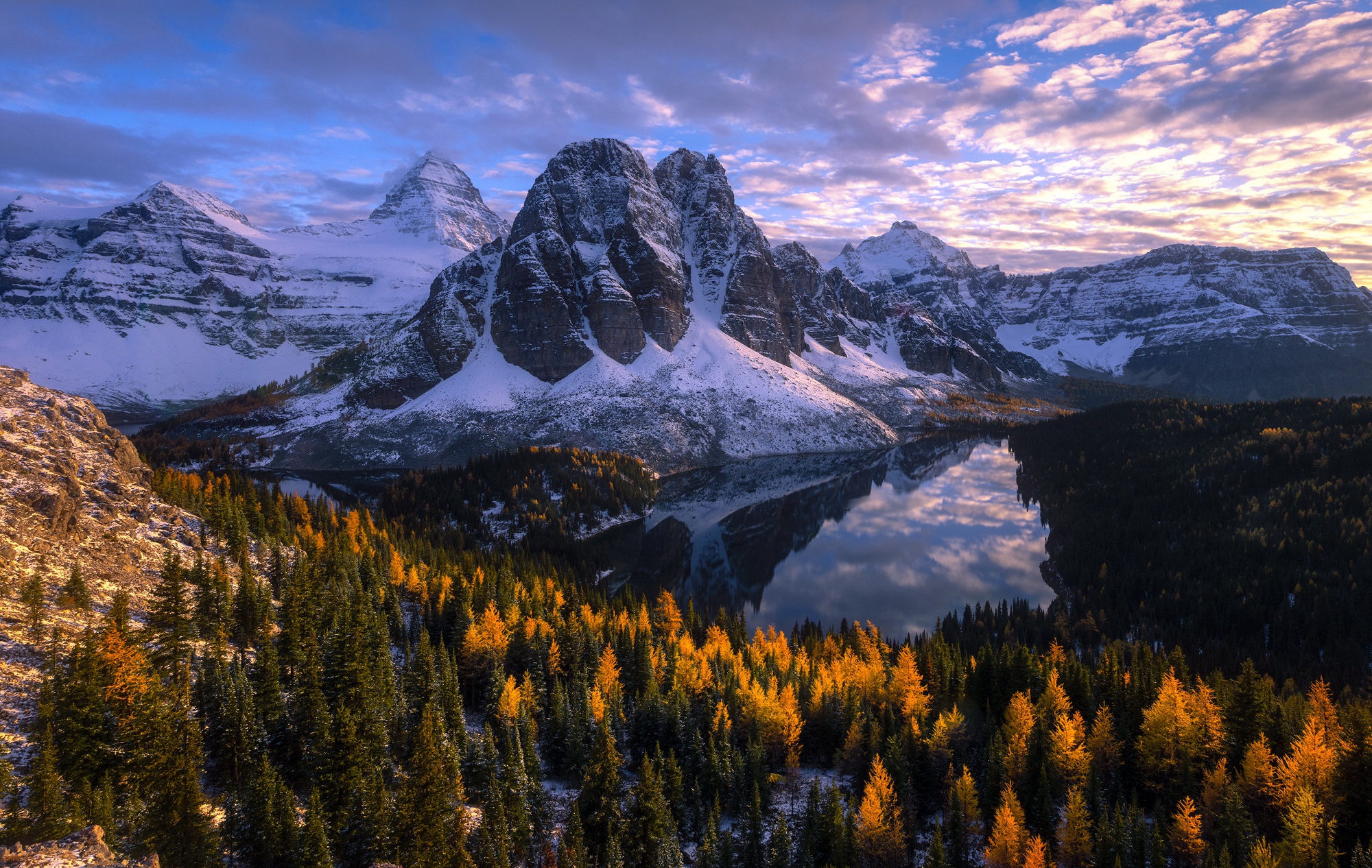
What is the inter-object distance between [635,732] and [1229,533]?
332 ft

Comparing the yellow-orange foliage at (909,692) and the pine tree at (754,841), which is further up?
the yellow-orange foliage at (909,692)

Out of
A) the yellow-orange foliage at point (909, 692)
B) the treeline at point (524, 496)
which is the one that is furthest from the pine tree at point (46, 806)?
the treeline at point (524, 496)

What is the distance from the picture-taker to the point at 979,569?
98.9 metres

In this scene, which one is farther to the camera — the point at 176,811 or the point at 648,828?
the point at 648,828

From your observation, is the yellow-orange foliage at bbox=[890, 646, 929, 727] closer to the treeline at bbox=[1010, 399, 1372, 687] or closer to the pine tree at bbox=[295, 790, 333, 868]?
the pine tree at bbox=[295, 790, 333, 868]

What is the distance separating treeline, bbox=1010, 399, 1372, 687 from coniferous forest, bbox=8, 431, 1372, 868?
4.59 feet

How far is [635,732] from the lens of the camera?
48.4m

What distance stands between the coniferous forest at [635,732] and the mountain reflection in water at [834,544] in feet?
36.2

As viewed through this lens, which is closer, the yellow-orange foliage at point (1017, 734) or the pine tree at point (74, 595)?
the pine tree at point (74, 595)

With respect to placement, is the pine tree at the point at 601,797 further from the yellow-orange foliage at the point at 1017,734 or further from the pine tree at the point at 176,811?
the yellow-orange foliage at the point at 1017,734

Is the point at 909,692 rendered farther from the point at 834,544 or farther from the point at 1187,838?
the point at 834,544

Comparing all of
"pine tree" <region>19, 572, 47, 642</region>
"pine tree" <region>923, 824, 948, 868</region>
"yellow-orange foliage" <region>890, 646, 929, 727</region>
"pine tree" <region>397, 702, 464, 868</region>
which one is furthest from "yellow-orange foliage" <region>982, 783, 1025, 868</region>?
"pine tree" <region>19, 572, 47, 642</region>

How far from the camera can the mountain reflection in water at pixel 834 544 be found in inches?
3391

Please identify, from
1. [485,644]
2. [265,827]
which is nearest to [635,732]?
[485,644]
